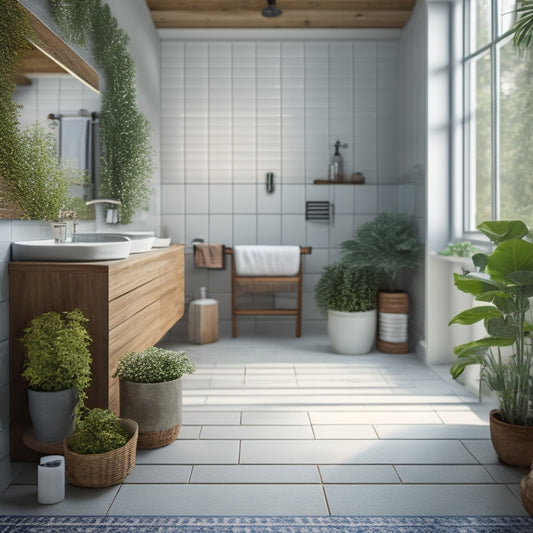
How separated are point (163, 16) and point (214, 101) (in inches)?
33.5

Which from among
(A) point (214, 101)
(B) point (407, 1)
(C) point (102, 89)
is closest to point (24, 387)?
(C) point (102, 89)

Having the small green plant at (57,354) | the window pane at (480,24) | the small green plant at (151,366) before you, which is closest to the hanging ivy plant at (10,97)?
the small green plant at (57,354)

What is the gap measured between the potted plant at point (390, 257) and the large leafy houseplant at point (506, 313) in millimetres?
1955

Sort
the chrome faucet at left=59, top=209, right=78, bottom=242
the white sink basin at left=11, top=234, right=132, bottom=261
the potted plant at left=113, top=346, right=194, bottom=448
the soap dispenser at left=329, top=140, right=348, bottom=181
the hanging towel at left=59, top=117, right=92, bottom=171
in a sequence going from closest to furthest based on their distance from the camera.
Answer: the white sink basin at left=11, top=234, right=132, bottom=261 → the potted plant at left=113, top=346, right=194, bottom=448 → the chrome faucet at left=59, top=209, right=78, bottom=242 → the hanging towel at left=59, top=117, right=92, bottom=171 → the soap dispenser at left=329, top=140, right=348, bottom=181

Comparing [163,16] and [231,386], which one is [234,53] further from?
[231,386]

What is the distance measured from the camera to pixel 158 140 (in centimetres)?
522

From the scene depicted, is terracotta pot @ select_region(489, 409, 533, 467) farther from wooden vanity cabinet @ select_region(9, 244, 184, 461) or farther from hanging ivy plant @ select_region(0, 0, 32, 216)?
hanging ivy plant @ select_region(0, 0, 32, 216)

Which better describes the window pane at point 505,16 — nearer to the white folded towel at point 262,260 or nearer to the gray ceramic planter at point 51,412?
the white folded towel at point 262,260

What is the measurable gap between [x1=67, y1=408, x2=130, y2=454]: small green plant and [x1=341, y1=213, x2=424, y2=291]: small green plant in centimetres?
A: 271

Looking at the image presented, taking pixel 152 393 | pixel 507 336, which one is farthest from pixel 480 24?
pixel 152 393

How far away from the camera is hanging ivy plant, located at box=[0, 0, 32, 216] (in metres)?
2.23

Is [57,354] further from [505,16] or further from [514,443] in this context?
[505,16]

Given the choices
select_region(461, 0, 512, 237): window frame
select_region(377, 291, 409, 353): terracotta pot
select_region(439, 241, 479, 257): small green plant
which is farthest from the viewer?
select_region(377, 291, 409, 353): terracotta pot

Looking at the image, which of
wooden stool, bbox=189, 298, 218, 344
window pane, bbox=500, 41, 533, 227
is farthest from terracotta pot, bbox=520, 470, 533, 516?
wooden stool, bbox=189, 298, 218, 344
